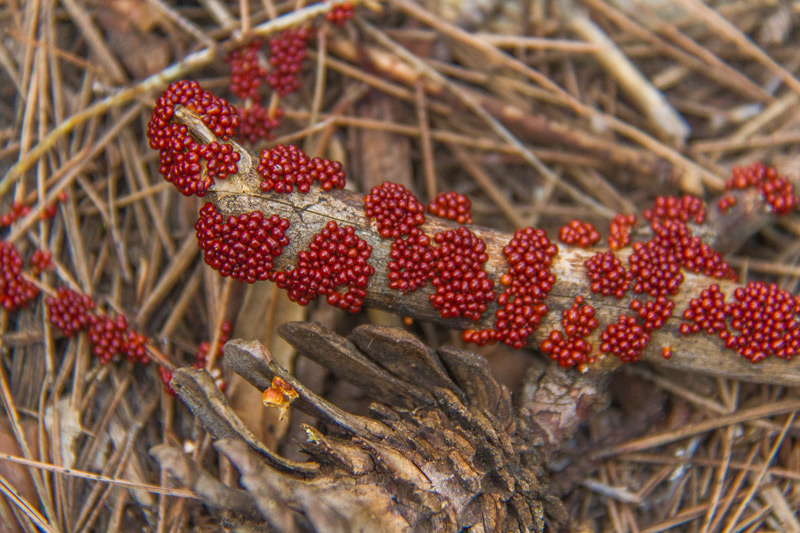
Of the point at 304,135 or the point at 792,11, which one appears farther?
the point at 792,11

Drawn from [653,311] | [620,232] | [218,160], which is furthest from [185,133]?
→ [653,311]

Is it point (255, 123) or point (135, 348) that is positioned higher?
point (255, 123)

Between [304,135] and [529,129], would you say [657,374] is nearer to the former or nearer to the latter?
[529,129]

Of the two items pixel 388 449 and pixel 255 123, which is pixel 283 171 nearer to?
pixel 255 123

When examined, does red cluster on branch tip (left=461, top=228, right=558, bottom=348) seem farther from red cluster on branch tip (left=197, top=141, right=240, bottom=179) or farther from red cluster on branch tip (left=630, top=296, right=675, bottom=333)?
red cluster on branch tip (left=197, top=141, right=240, bottom=179)

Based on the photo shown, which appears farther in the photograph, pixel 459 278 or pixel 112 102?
pixel 112 102

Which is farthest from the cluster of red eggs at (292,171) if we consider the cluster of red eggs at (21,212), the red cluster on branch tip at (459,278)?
the cluster of red eggs at (21,212)

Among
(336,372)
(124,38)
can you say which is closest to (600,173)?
(336,372)
